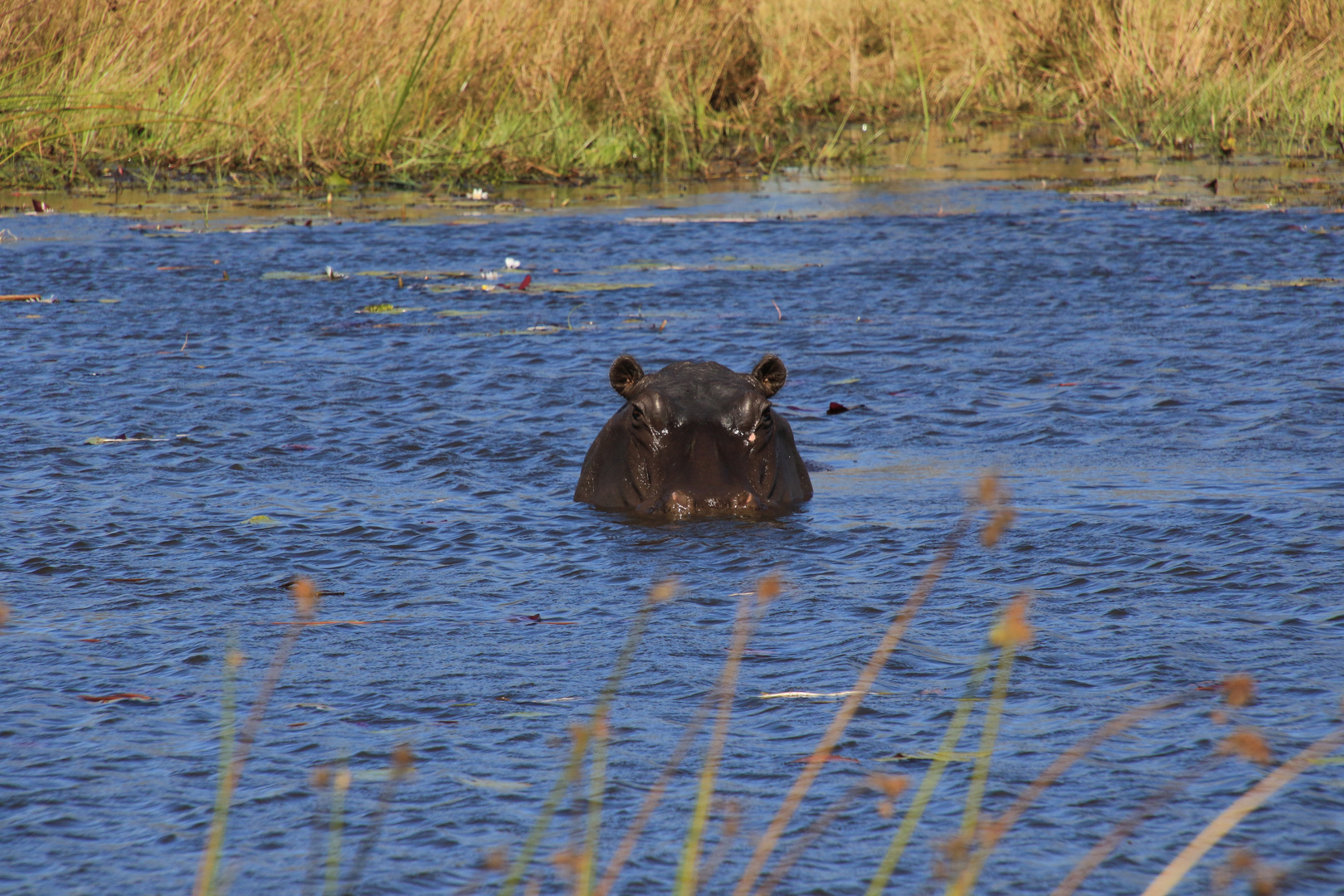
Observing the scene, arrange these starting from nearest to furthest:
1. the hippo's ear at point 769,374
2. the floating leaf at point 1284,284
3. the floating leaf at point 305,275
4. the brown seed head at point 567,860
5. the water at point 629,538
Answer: the brown seed head at point 567,860
the water at point 629,538
the hippo's ear at point 769,374
the floating leaf at point 1284,284
the floating leaf at point 305,275

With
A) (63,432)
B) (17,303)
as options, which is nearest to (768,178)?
(17,303)

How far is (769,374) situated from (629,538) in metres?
1.05

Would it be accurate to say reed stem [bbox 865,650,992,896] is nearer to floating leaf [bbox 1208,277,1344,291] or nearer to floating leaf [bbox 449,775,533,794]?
floating leaf [bbox 449,775,533,794]

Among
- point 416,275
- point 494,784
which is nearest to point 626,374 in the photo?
point 494,784

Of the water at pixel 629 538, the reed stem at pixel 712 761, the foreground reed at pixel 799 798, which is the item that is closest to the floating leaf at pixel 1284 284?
the water at pixel 629 538

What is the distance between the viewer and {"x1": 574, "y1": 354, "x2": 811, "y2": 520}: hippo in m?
6.95

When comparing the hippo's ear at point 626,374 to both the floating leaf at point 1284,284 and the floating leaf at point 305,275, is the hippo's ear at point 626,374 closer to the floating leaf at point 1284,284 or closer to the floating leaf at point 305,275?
the floating leaf at point 305,275

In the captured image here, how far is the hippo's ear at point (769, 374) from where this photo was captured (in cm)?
718

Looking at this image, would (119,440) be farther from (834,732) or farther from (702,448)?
(834,732)

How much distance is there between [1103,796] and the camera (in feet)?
13.0

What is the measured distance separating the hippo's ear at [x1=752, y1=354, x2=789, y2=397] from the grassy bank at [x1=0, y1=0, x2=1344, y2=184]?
8731 millimetres

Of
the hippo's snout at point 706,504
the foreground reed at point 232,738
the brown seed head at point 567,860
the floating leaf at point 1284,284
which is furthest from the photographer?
the floating leaf at point 1284,284

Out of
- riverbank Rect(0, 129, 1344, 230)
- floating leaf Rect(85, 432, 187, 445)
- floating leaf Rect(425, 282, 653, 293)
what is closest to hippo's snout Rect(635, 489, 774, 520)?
floating leaf Rect(85, 432, 187, 445)

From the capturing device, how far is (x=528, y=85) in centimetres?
1744
